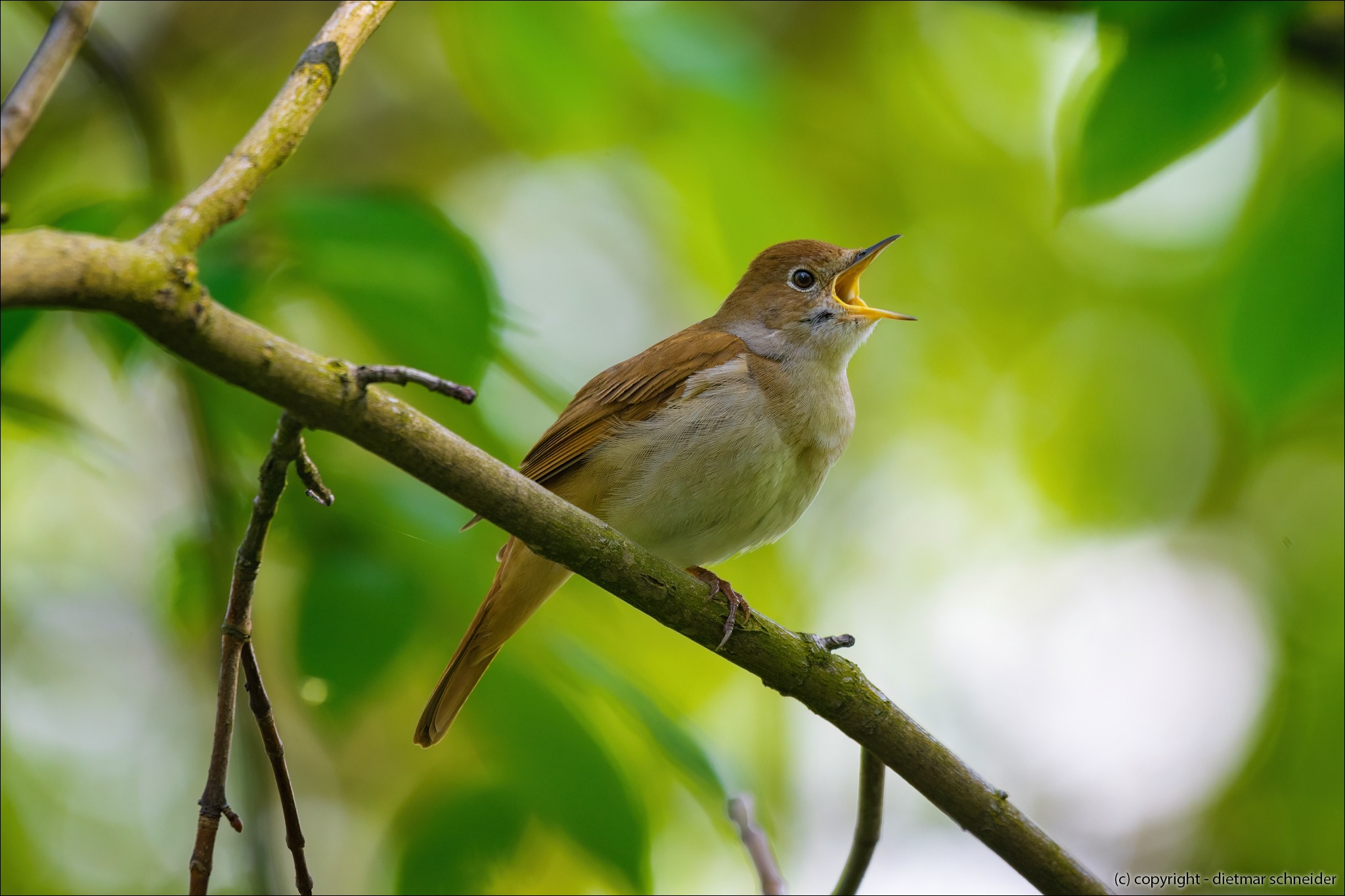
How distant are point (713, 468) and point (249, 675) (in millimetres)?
2154

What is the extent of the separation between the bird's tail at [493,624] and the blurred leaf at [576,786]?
12.4 inches

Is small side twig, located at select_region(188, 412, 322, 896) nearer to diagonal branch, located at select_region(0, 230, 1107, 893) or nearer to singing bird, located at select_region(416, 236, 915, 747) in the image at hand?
diagonal branch, located at select_region(0, 230, 1107, 893)

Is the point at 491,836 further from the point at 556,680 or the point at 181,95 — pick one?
the point at 181,95

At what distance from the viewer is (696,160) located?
19.2 feet

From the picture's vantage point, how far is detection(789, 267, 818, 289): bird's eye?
5566 mm

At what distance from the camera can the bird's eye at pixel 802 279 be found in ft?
18.3

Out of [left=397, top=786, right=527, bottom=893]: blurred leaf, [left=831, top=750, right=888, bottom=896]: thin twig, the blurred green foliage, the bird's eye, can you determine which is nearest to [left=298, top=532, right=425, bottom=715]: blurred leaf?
the blurred green foliage

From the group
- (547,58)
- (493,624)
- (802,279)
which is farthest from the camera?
(802,279)

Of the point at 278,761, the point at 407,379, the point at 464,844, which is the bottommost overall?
the point at 278,761

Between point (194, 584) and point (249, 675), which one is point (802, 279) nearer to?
point (194, 584)

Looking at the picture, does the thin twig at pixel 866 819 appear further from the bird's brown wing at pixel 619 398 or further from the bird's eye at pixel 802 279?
the bird's eye at pixel 802 279

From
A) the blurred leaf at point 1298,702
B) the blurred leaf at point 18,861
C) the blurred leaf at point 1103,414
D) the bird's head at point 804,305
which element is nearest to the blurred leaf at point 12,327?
the bird's head at point 804,305

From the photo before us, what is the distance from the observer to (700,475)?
4.39 metres

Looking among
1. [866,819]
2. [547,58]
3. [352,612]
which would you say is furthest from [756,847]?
[547,58]
